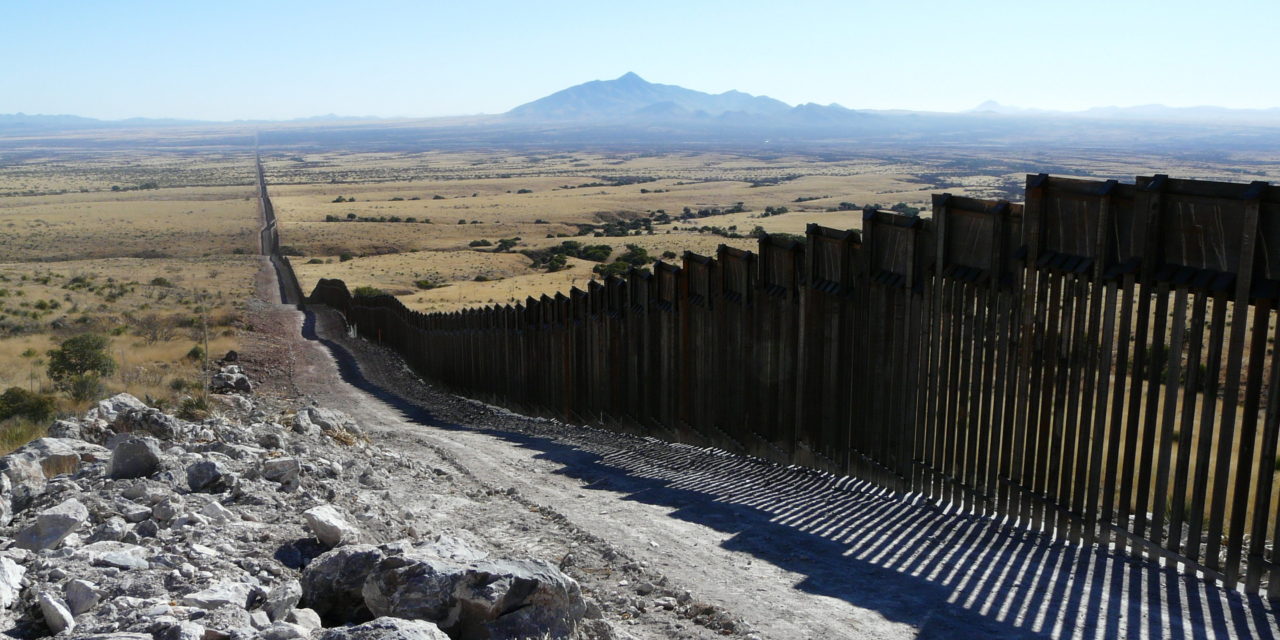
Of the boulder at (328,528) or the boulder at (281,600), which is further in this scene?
the boulder at (328,528)

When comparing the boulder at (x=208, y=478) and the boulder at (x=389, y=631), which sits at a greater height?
the boulder at (x=389, y=631)

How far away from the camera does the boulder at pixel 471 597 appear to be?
417cm

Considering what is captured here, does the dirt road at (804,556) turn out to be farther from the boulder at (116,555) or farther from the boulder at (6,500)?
the boulder at (6,500)

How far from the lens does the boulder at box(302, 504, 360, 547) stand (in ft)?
17.2

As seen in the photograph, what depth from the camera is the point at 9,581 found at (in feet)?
14.3

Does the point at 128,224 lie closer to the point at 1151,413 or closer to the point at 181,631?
the point at 181,631

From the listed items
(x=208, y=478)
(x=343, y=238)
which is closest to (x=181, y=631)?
(x=208, y=478)

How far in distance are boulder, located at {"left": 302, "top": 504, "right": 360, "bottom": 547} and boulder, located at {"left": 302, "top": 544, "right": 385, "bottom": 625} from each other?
773 millimetres

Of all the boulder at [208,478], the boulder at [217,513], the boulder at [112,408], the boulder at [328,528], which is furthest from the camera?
the boulder at [112,408]

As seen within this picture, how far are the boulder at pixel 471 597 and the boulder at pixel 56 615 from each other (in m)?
1.08

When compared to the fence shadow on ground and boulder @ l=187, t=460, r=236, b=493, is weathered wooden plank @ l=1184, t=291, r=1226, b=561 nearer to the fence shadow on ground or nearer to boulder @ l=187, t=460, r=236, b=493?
the fence shadow on ground

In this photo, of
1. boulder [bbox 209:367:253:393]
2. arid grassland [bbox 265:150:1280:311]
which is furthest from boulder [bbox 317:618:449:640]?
arid grassland [bbox 265:150:1280:311]

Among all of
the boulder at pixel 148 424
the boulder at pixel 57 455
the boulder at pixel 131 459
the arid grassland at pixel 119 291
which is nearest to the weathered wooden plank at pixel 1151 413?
the boulder at pixel 131 459

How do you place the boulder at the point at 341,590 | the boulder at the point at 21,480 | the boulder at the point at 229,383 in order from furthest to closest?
1. the boulder at the point at 229,383
2. the boulder at the point at 21,480
3. the boulder at the point at 341,590
